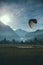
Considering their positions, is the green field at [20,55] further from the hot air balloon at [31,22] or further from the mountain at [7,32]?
the hot air balloon at [31,22]

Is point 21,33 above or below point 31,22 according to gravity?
below

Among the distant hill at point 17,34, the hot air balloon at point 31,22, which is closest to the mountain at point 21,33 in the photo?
the distant hill at point 17,34

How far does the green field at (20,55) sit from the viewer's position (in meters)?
3.57

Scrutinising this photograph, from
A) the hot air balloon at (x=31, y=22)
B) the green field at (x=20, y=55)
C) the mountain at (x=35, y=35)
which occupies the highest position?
the hot air balloon at (x=31, y=22)

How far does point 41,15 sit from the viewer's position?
3797mm

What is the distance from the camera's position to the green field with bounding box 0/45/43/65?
11.7 ft

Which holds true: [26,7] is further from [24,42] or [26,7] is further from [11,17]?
[24,42]

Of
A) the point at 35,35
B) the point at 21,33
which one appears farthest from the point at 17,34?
the point at 35,35

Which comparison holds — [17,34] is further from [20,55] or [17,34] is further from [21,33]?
[20,55]

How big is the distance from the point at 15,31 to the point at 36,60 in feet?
2.13

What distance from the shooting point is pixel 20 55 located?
11.9 feet

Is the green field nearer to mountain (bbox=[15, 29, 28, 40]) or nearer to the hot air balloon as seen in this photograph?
mountain (bbox=[15, 29, 28, 40])

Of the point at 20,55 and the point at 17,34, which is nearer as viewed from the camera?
the point at 20,55

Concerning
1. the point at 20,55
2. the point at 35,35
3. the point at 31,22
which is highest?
the point at 31,22
